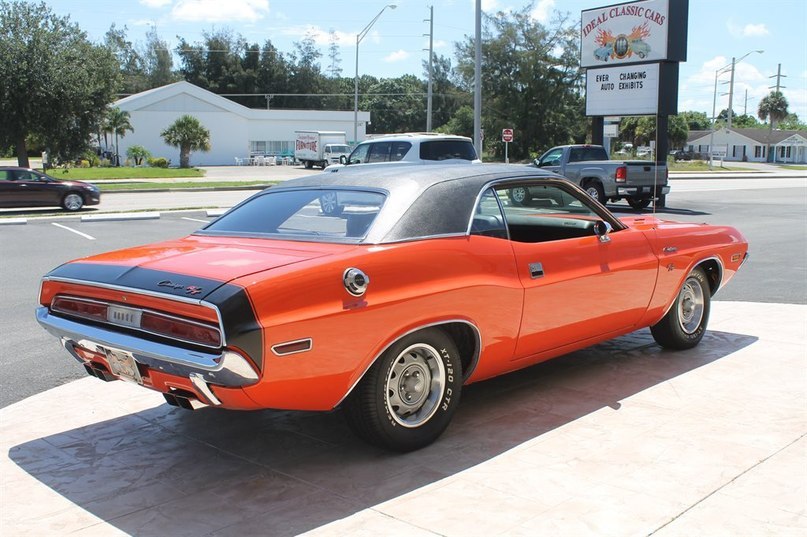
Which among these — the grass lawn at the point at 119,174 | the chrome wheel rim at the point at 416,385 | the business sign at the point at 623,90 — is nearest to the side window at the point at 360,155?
the business sign at the point at 623,90

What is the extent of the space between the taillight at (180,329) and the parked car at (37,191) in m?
20.1

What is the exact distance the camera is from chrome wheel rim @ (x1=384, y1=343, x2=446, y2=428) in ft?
14.2

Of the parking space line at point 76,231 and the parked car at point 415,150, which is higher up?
the parked car at point 415,150

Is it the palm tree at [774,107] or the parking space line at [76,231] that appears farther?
the palm tree at [774,107]

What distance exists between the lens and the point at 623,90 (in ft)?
91.8

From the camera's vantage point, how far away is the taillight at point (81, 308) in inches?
168

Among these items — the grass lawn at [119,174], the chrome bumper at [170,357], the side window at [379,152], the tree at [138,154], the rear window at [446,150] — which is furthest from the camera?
the tree at [138,154]

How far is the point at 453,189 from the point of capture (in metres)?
4.82

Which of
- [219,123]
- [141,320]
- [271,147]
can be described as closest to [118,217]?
[141,320]

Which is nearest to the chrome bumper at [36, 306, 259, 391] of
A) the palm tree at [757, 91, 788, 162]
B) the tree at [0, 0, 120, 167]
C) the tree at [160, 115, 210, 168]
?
the tree at [0, 0, 120, 167]

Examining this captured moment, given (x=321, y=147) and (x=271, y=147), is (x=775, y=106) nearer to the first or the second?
(x=271, y=147)

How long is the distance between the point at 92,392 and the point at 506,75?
226 ft

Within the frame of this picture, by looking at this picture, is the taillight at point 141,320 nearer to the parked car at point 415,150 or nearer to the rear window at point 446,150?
the parked car at point 415,150

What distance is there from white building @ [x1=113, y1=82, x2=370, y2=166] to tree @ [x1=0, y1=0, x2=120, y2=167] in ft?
92.3
